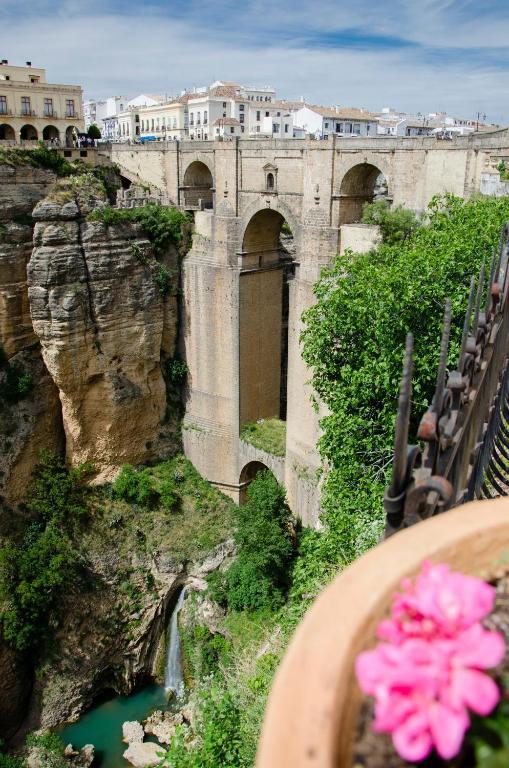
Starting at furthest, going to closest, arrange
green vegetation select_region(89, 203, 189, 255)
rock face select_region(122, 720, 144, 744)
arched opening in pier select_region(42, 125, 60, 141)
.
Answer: arched opening in pier select_region(42, 125, 60, 141), green vegetation select_region(89, 203, 189, 255), rock face select_region(122, 720, 144, 744)

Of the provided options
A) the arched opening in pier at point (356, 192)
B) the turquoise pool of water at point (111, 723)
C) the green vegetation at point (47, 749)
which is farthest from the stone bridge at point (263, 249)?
the green vegetation at point (47, 749)

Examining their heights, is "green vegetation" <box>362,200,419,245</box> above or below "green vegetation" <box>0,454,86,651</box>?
above

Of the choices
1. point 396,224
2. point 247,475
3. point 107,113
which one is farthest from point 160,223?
point 107,113

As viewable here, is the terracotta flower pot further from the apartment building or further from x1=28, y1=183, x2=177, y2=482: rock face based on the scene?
the apartment building

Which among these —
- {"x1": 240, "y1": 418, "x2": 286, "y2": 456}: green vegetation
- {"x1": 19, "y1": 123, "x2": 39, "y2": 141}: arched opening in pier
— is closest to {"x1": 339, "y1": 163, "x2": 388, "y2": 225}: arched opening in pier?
{"x1": 240, "y1": 418, "x2": 286, "y2": 456}: green vegetation

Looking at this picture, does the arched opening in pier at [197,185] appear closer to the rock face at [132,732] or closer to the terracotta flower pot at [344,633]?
the rock face at [132,732]
